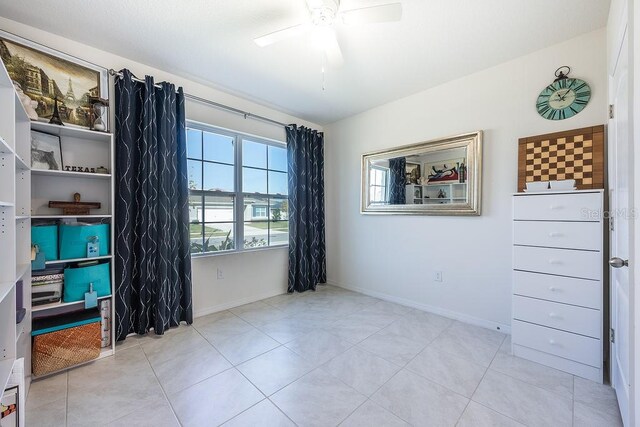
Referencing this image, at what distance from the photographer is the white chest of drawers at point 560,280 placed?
66.0 inches

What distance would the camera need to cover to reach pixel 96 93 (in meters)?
2.11

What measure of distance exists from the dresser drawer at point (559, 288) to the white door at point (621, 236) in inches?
3.4

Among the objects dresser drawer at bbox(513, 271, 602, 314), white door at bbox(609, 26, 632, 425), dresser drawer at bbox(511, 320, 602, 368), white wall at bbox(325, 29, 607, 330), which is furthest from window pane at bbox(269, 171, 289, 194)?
white door at bbox(609, 26, 632, 425)

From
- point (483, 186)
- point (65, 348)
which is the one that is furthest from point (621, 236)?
point (65, 348)

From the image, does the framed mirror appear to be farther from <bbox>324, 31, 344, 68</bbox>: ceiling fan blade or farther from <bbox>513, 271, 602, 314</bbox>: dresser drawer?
<bbox>324, 31, 344, 68</bbox>: ceiling fan blade

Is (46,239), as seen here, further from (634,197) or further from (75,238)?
(634,197)

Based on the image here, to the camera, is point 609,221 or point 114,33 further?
point 114,33

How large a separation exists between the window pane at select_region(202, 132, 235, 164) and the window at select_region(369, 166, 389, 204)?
1.75m

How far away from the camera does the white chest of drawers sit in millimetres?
1676

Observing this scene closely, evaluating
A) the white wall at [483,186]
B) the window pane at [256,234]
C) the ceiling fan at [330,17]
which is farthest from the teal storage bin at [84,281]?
the white wall at [483,186]

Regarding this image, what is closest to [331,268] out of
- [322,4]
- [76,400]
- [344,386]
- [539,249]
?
[344,386]

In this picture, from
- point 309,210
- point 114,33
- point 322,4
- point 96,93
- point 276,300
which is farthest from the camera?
point 309,210

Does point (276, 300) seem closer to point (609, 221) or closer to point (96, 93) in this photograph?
A: point (96, 93)

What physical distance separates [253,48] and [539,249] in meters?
2.69
